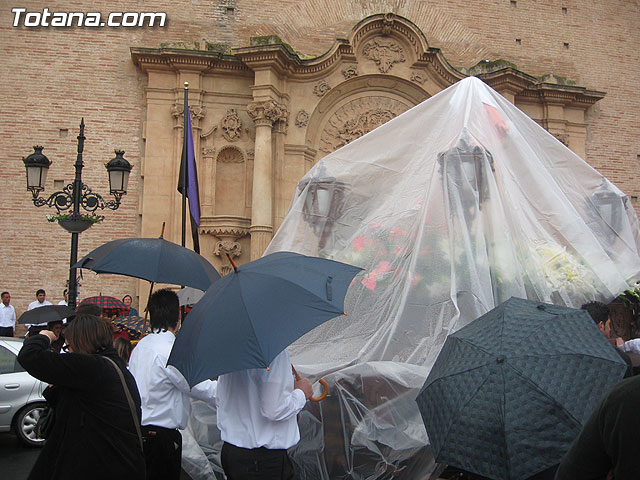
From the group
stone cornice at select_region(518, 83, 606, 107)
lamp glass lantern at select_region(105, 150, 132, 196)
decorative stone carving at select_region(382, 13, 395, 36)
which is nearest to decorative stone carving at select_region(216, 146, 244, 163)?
decorative stone carving at select_region(382, 13, 395, 36)

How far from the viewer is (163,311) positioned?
4.54 metres

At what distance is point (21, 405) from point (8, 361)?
2.07 feet

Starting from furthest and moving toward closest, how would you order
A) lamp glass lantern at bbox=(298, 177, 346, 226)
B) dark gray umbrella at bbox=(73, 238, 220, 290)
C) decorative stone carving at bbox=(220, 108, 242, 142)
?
1. decorative stone carving at bbox=(220, 108, 242, 142)
2. lamp glass lantern at bbox=(298, 177, 346, 226)
3. dark gray umbrella at bbox=(73, 238, 220, 290)

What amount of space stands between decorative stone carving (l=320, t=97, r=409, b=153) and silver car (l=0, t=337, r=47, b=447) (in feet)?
32.3

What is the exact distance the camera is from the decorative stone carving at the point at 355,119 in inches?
660

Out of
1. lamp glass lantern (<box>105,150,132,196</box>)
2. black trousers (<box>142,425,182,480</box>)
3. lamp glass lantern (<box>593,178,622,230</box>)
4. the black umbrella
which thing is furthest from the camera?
lamp glass lantern (<box>105,150,132,196</box>)

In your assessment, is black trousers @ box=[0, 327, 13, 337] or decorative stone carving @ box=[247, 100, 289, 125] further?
decorative stone carving @ box=[247, 100, 289, 125]

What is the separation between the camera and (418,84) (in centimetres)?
1667

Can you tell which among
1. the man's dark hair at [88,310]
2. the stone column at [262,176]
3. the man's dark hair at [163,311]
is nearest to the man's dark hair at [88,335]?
the man's dark hair at [88,310]

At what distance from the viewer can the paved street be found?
714 cm

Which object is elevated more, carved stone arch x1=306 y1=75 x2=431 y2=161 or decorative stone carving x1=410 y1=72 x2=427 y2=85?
decorative stone carving x1=410 y1=72 x2=427 y2=85

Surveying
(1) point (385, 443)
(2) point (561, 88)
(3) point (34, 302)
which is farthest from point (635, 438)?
(2) point (561, 88)

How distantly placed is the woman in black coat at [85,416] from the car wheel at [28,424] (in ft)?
18.6

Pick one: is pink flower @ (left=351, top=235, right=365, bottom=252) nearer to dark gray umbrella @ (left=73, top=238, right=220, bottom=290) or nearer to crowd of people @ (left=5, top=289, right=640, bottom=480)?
dark gray umbrella @ (left=73, top=238, right=220, bottom=290)
